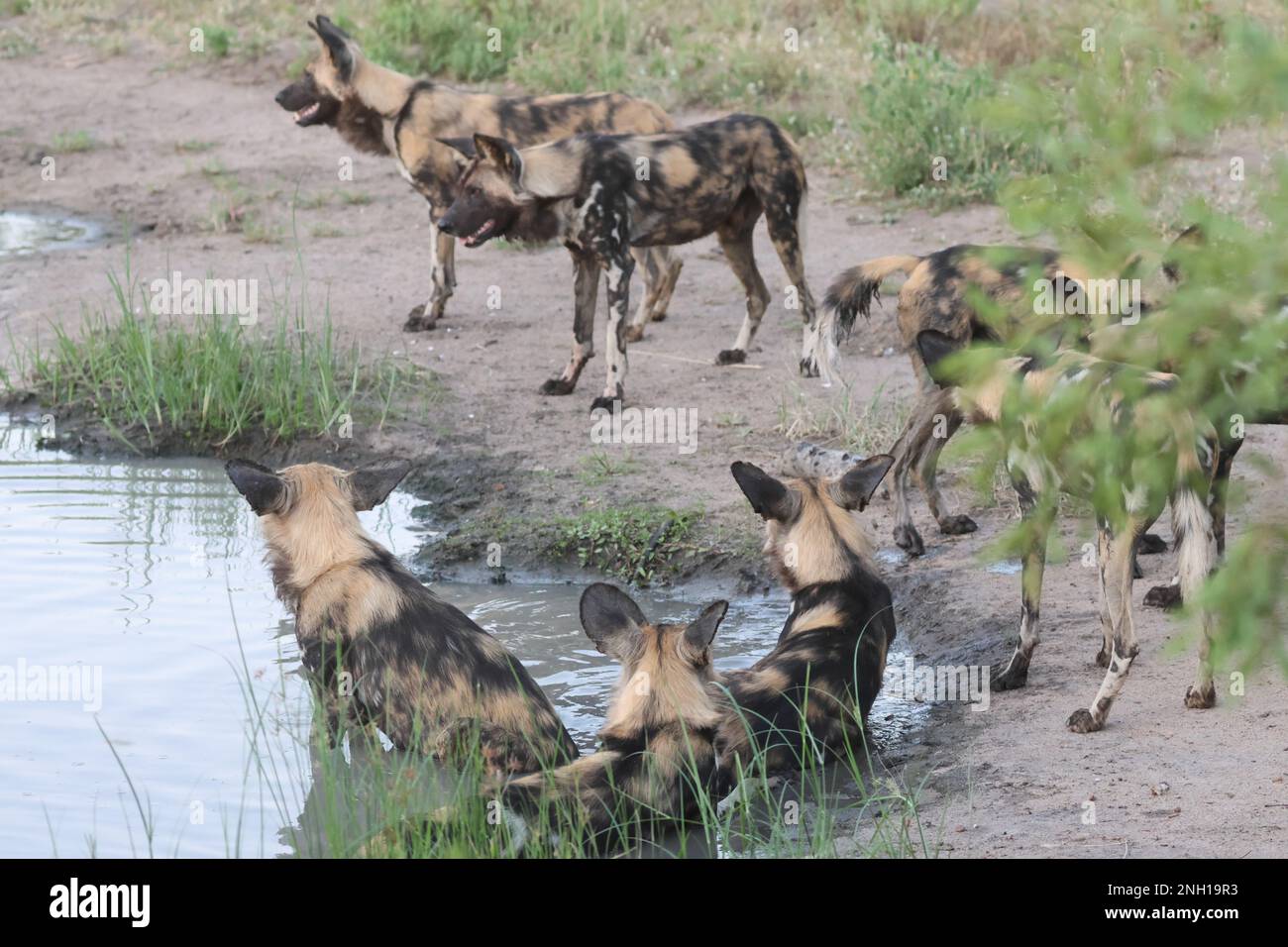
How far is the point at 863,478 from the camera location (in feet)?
14.9

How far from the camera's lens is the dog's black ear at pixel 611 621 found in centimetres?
380

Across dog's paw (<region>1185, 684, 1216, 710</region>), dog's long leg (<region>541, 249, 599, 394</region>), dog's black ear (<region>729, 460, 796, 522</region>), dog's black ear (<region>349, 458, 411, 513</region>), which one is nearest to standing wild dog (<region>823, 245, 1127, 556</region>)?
dog's black ear (<region>729, 460, 796, 522</region>)

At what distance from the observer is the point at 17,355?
7512 mm

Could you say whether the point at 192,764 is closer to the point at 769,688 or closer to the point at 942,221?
the point at 769,688

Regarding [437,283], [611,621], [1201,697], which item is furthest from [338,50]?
[1201,697]

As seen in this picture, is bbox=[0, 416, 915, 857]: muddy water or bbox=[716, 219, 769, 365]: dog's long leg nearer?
bbox=[0, 416, 915, 857]: muddy water

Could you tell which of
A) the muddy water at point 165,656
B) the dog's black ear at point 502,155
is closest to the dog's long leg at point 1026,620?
the muddy water at point 165,656

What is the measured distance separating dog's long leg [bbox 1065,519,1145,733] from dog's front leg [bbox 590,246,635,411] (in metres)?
3.43

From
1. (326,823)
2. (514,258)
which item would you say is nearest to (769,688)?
(326,823)

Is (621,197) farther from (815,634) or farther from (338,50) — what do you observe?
(815,634)

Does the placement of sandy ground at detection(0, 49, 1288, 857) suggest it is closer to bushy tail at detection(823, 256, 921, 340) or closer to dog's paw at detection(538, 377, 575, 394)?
dog's paw at detection(538, 377, 575, 394)

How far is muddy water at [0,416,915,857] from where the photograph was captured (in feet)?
13.3

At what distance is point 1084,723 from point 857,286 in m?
2.19
